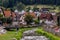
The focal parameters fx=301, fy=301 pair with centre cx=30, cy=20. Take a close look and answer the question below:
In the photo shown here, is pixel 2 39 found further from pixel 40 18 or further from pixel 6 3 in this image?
pixel 6 3

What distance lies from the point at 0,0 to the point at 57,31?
8149 cm

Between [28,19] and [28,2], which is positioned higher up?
[28,19]

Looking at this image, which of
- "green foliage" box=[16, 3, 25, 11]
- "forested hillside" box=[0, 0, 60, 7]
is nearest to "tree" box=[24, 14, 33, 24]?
"green foliage" box=[16, 3, 25, 11]

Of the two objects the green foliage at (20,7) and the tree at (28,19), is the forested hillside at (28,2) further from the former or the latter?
the tree at (28,19)

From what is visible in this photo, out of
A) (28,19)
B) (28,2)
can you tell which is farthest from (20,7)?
(28,19)

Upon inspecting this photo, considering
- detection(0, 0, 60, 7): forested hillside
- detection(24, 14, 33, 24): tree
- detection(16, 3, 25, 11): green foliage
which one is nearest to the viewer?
detection(24, 14, 33, 24): tree

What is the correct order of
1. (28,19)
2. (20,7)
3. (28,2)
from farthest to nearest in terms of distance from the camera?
1. (28,2)
2. (20,7)
3. (28,19)

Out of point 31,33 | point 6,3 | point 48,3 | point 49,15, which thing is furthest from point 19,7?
point 31,33

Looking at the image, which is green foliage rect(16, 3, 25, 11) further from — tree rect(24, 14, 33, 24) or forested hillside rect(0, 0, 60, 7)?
tree rect(24, 14, 33, 24)

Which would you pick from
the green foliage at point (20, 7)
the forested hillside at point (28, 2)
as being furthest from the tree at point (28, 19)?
the forested hillside at point (28, 2)

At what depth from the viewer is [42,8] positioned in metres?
105

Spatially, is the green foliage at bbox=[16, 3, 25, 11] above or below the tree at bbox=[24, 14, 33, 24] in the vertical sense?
below

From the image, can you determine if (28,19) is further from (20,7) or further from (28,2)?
(28,2)

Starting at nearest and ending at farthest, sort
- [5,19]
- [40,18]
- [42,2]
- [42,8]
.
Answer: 1. [5,19]
2. [40,18]
3. [42,8]
4. [42,2]
